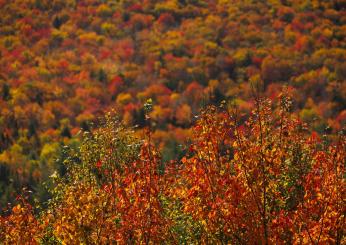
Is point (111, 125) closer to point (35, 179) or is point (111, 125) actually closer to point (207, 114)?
point (207, 114)

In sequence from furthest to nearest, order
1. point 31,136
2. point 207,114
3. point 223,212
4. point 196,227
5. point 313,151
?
1. point 31,136
2. point 313,151
3. point 196,227
4. point 207,114
5. point 223,212

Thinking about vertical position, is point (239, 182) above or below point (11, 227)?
above

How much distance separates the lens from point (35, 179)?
12025 cm

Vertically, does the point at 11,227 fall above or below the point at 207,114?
below

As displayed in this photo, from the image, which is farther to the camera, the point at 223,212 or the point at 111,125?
the point at 111,125

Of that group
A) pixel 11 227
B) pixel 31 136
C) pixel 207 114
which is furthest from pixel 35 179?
pixel 207 114

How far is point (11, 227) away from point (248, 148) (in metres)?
10.9

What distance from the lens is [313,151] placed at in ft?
79.2

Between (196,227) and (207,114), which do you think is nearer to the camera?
(207,114)

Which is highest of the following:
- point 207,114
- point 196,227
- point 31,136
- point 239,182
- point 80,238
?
point 207,114

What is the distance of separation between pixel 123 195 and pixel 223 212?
303cm

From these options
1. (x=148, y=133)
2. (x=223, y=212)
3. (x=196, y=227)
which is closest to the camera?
(x=148, y=133)

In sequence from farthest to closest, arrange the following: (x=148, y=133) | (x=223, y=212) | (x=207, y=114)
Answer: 1. (x=207, y=114)
2. (x=223, y=212)
3. (x=148, y=133)

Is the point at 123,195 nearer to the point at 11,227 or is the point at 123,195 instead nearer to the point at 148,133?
the point at 148,133
